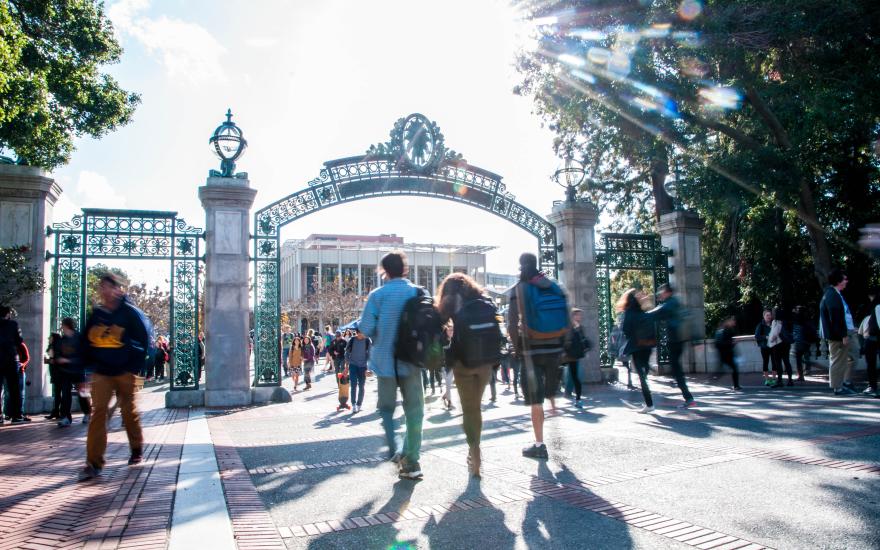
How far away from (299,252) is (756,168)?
73034mm

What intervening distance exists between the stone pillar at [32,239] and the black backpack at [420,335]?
8.94m

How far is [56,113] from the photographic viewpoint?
1864 cm

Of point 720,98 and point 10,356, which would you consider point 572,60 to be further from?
point 10,356

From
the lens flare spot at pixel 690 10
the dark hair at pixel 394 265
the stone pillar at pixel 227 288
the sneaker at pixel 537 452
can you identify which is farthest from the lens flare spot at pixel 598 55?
the sneaker at pixel 537 452

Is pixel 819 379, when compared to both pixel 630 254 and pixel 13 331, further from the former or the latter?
pixel 13 331

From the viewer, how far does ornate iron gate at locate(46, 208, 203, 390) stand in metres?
12.3

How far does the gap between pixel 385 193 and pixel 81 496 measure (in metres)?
11.0

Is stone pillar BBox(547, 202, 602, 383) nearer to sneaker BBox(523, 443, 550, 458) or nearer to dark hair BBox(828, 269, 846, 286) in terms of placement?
dark hair BBox(828, 269, 846, 286)

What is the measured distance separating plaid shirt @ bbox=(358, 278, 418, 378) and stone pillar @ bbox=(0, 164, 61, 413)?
867 centimetres

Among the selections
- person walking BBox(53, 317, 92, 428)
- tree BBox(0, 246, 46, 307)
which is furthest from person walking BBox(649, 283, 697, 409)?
tree BBox(0, 246, 46, 307)

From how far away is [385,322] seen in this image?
5613 millimetres

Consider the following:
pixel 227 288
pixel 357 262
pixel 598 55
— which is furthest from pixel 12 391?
pixel 357 262

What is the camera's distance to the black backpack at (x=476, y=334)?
5453 millimetres

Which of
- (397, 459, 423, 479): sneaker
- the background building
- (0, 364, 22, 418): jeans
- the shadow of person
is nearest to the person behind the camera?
the shadow of person
